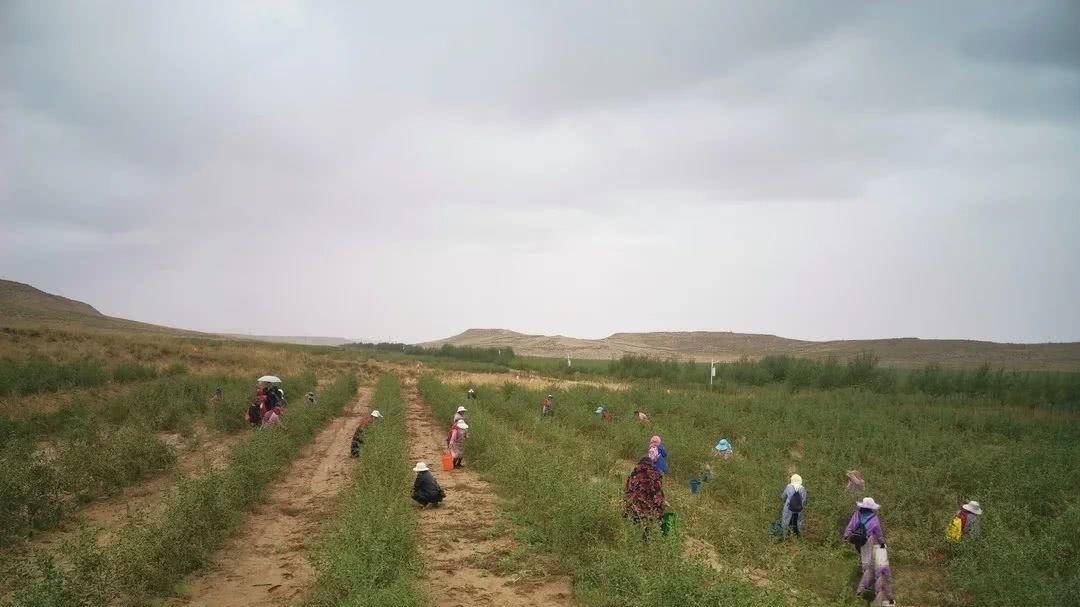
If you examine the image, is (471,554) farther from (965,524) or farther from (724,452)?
(724,452)

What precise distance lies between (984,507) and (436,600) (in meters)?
9.19

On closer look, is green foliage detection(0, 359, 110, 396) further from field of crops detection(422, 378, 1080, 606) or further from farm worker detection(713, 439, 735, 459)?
farm worker detection(713, 439, 735, 459)

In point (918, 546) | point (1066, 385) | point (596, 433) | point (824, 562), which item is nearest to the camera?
point (824, 562)

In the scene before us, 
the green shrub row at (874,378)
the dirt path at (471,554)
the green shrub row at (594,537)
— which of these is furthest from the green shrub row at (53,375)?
the green shrub row at (874,378)

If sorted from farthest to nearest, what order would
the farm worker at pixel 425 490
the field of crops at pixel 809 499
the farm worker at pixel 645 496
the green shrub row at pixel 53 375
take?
1. the green shrub row at pixel 53 375
2. the farm worker at pixel 425 490
3. the farm worker at pixel 645 496
4. the field of crops at pixel 809 499

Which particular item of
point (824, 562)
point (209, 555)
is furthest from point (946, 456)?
point (209, 555)

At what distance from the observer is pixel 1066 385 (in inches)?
995

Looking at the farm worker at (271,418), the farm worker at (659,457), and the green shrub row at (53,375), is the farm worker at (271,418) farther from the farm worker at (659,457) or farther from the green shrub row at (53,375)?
the farm worker at (659,457)

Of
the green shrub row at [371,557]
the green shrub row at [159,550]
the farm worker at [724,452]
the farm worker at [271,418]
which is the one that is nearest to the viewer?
the green shrub row at [159,550]

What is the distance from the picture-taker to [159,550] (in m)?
6.55

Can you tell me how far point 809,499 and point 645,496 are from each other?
440cm

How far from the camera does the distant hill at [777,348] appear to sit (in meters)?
53.5

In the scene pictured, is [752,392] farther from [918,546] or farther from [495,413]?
[918,546]

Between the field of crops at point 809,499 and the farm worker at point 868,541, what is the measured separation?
28 cm
